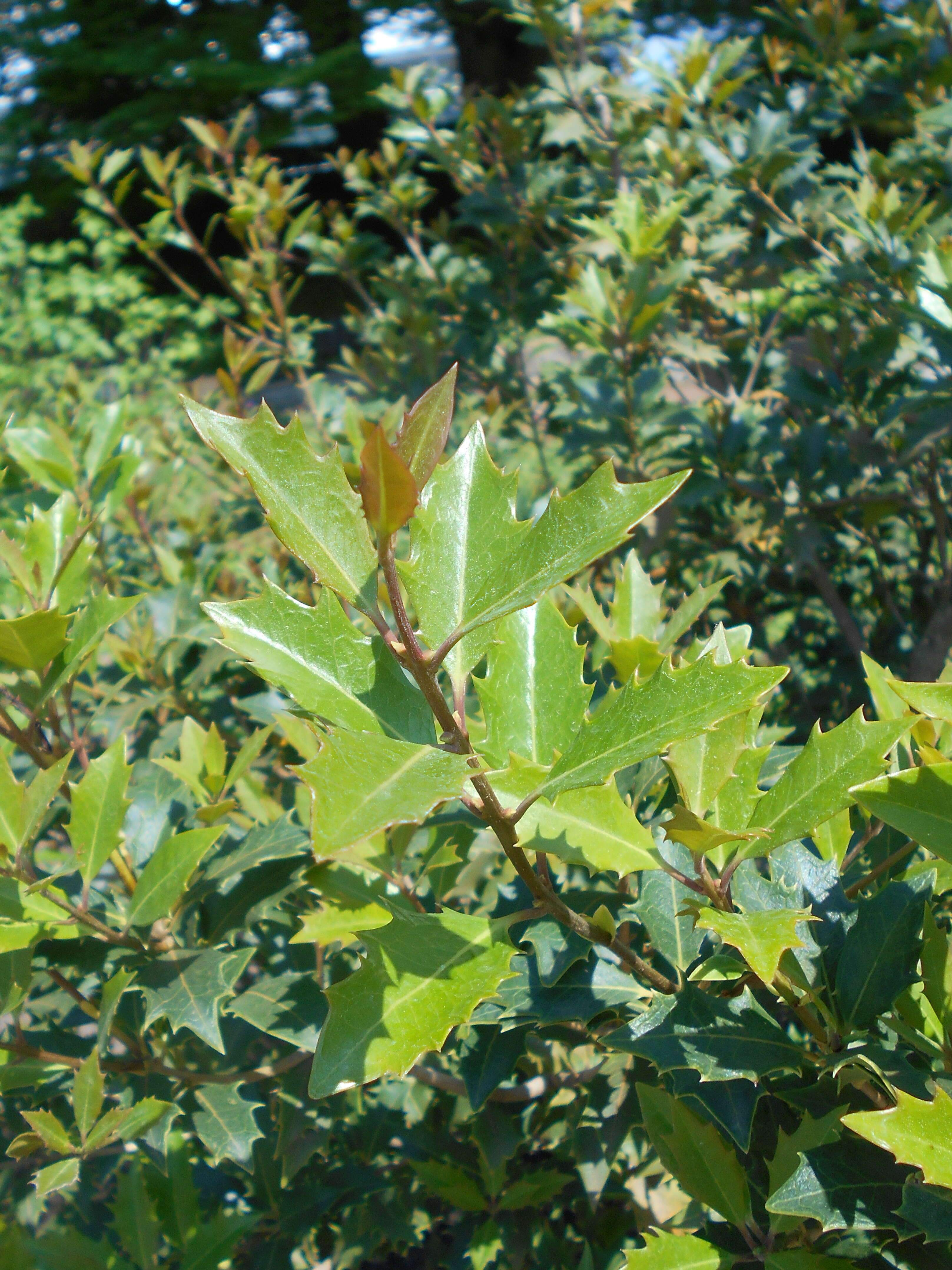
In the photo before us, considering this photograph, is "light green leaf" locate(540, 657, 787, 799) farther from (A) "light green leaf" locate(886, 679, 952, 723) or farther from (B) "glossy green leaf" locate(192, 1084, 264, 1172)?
(B) "glossy green leaf" locate(192, 1084, 264, 1172)

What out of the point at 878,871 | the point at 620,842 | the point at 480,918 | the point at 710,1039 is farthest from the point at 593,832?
the point at 878,871

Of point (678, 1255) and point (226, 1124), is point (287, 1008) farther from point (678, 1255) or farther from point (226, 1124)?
point (678, 1255)

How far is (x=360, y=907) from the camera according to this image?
3.40 ft

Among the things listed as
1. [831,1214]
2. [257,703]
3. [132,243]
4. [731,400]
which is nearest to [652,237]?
[731,400]

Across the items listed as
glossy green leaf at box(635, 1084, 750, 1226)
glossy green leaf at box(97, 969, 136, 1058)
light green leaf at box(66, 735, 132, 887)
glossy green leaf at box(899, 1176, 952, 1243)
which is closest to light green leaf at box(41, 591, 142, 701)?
light green leaf at box(66, 735, 132, 887)

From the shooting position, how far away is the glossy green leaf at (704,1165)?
96 cm

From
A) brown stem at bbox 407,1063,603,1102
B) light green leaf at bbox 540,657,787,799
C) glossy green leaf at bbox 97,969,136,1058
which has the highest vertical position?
light green leaf at bbox 540,657,787,799

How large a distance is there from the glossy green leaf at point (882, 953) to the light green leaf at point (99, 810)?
850 mm

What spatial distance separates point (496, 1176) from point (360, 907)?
2.46 feet

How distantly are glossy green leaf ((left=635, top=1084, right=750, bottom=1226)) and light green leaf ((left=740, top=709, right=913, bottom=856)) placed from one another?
13.8 inches

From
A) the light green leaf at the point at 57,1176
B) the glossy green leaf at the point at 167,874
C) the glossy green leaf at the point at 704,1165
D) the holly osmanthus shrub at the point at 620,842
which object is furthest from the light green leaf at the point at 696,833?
the light green leaf at the point at 57,1176

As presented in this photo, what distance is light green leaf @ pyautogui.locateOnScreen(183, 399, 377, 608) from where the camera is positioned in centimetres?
69

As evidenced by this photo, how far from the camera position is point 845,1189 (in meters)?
0.86

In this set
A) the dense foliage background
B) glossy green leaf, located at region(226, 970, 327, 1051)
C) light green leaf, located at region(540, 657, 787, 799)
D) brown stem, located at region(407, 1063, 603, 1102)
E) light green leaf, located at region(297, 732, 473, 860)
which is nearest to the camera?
light green leaf, located at region(297, 732, 473, 860)
